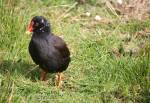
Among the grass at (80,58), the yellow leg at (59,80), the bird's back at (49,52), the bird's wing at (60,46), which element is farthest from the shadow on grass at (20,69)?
the bird's wing at (60,46)

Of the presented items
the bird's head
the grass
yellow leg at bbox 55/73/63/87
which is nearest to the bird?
the bird's head

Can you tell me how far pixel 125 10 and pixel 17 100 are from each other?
3.27 m

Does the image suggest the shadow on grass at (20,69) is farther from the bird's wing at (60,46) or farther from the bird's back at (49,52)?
the bird's wing at (60,46)

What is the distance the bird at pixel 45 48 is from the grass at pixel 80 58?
29 centimetres

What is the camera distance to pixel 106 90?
6.14m

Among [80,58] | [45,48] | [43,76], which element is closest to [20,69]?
[43,76]

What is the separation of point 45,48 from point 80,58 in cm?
100

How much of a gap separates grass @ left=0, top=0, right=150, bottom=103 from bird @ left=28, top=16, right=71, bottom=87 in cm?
29

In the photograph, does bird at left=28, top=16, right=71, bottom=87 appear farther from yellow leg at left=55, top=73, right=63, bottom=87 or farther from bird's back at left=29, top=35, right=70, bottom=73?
yellow leg at left=55, top=73, right=63, bottom=87

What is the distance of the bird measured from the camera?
19.7 ft

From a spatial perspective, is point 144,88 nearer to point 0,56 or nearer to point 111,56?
A: point 111,56

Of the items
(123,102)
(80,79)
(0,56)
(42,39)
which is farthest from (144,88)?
(0,56)

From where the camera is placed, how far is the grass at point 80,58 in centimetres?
604

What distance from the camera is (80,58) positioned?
6.91m
